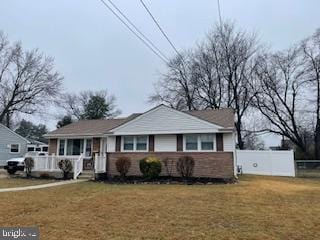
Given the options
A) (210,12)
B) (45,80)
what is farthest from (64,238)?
(45,80)

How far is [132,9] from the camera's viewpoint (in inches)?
444

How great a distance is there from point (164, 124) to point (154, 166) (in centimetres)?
286

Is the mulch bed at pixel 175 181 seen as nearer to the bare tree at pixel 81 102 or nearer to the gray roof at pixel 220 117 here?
the gray roof at pixel 220 117

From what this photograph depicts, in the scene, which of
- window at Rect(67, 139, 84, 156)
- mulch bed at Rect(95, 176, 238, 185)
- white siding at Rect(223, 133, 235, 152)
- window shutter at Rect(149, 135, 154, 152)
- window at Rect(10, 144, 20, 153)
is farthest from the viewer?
window at Rect(10, 144, 20, 153)

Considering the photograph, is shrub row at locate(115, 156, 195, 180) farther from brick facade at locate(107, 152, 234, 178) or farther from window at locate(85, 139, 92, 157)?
window at locate(85, 139, 92, 157)

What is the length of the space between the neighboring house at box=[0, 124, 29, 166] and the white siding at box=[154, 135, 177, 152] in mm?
22320

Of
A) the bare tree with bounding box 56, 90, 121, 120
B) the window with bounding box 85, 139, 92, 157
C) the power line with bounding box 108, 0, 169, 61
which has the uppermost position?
the bare tree with bounding box 56, 90, 121, 120

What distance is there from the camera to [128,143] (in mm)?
19438

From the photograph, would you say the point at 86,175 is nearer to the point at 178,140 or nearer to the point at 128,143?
the point at 128,143

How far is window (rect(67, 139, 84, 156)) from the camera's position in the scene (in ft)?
75.7

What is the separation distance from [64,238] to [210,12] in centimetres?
1035

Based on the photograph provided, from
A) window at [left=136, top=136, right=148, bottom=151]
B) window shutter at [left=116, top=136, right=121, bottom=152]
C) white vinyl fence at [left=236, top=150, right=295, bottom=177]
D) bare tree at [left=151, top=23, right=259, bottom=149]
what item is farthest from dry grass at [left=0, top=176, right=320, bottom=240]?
bare tree at [left=151, top=23, right=259, bottom=149]

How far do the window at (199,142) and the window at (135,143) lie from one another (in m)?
2.62

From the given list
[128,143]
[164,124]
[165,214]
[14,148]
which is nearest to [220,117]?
[164,124]
